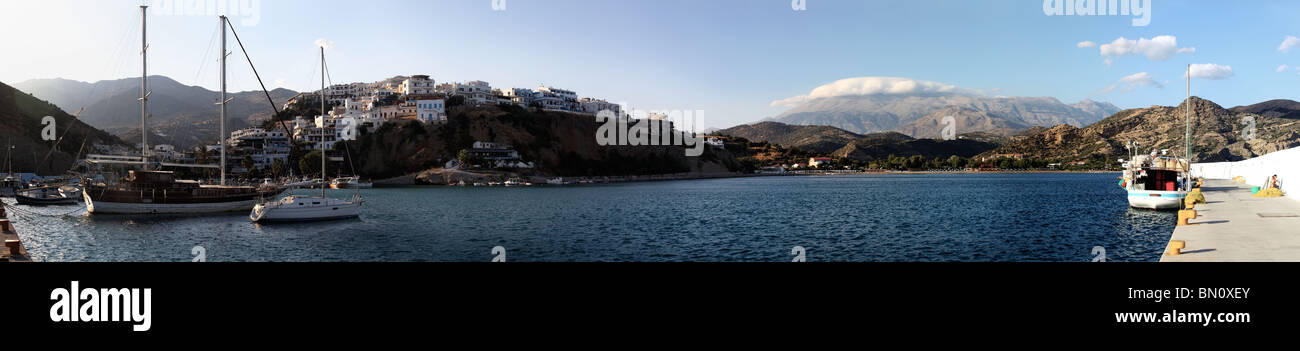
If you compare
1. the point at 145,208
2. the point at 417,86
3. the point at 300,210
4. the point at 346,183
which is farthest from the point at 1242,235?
the point at 417,86

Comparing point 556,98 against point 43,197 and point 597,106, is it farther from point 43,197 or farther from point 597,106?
point 43,197

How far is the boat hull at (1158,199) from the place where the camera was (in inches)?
1100

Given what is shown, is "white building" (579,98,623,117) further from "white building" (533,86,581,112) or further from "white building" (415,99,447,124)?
"white building" (415,99,447,124)

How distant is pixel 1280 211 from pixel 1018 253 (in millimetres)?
8639

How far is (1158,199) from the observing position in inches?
1126

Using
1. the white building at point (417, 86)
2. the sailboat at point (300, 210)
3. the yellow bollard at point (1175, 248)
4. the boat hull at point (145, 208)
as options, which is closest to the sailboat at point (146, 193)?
the boat hull at point (145, 208)

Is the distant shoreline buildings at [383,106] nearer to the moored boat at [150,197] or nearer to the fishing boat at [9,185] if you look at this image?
the fishing boat at [9,185]

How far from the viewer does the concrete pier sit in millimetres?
10805

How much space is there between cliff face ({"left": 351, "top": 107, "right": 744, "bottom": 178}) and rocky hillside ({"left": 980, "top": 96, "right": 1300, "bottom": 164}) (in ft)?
262

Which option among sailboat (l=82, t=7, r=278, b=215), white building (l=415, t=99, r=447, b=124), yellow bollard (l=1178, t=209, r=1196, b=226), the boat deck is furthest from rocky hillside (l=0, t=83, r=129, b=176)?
yellow bollard (l=1178, t=209, r=1196, b=226)
